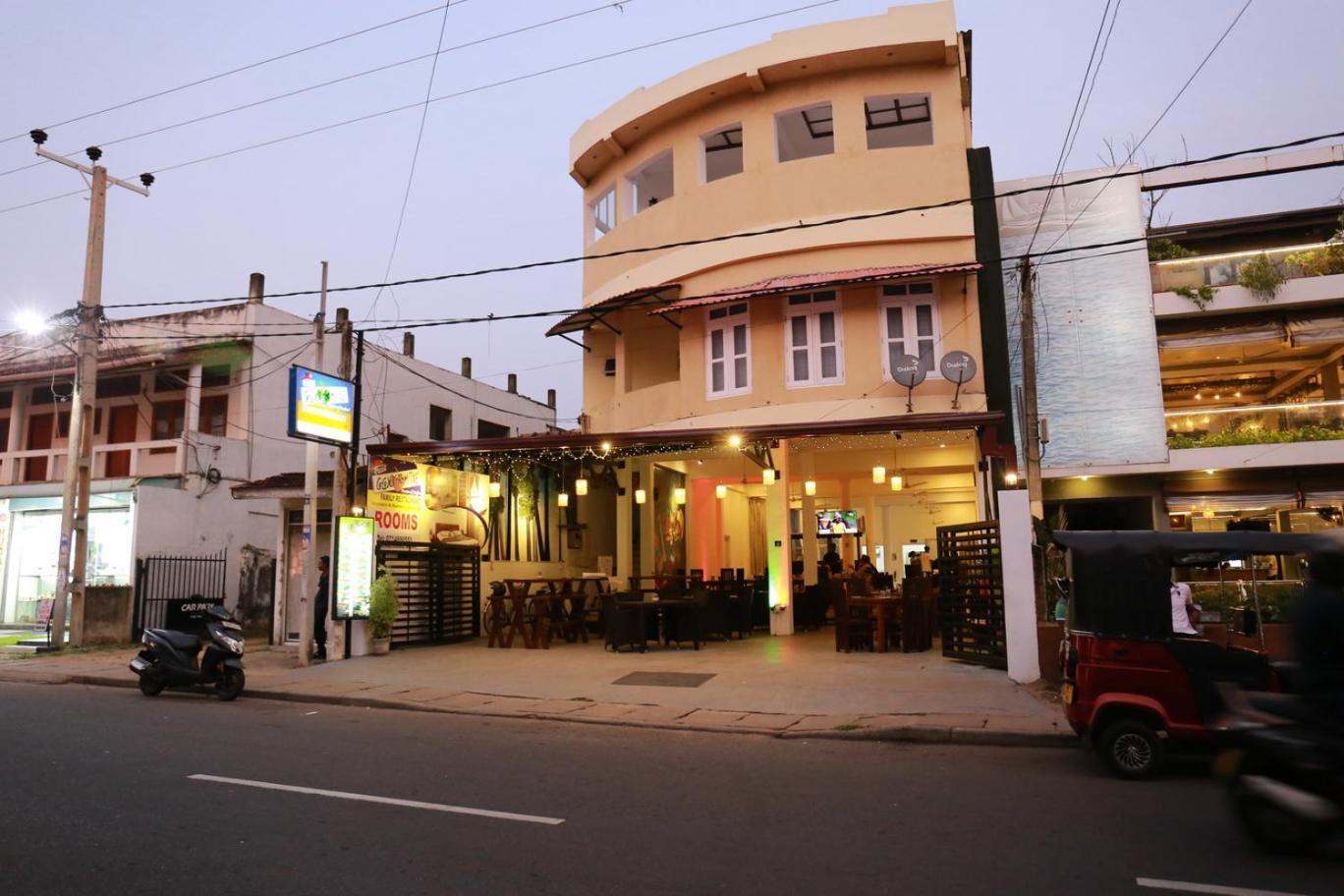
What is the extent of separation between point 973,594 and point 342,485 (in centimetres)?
1051

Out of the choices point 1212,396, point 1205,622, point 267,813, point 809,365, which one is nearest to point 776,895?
point 267,813

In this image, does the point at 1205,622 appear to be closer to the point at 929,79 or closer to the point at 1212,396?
the point at 929,79

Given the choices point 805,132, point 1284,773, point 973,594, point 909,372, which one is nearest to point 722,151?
point 805,132

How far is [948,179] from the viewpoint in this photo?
18531mm

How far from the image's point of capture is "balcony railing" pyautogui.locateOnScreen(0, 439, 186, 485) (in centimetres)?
2225

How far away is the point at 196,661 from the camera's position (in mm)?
12289

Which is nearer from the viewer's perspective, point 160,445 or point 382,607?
point 382,607

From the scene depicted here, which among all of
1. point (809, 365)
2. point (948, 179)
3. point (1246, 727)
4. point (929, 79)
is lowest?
point (1246, 727)

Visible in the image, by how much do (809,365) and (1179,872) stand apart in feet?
47.5

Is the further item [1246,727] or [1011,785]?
[1011,785]

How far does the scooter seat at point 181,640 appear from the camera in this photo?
1225 cm

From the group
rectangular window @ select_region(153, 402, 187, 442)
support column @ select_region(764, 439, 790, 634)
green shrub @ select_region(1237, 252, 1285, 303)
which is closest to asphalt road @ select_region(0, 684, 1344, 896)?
support column @ select_region(764, 439, 790, 634)

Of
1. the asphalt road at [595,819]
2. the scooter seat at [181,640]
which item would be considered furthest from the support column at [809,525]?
the scooter seat at [181,640]

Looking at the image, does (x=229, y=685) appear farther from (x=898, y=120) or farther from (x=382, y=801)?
(x=898, y=120)
